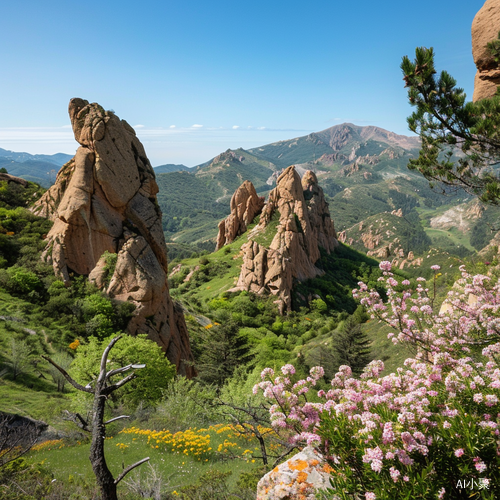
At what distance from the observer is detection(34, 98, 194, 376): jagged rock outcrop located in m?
30.8

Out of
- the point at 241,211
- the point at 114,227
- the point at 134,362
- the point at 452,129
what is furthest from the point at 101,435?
the point at 241,211

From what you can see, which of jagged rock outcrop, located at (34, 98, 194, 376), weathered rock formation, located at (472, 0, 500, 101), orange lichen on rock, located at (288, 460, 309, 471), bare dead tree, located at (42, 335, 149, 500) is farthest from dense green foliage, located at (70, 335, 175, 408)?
weathered rock formation, located at (472, 0, 500, 101)

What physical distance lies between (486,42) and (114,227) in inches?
1259

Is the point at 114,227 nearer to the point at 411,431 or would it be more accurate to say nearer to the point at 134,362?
the point at 134,362

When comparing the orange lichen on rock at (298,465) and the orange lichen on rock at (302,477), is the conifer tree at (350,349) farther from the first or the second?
the orange lichen on rock at (302,477)

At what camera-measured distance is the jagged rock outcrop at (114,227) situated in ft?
101

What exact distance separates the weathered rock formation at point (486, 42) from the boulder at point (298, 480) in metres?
14.0

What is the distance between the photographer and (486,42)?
11094mm

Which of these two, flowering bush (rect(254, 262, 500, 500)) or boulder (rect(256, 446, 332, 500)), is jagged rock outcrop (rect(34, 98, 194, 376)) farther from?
flowering bush (rect(254, 262, 500, 500))

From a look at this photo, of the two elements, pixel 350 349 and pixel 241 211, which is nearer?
→ pixel 350 349

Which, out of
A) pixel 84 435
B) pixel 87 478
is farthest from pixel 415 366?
pixel 84 435

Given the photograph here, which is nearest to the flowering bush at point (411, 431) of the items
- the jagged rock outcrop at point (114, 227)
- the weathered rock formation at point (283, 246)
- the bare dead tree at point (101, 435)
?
the bare dead tree at point (101, 435)

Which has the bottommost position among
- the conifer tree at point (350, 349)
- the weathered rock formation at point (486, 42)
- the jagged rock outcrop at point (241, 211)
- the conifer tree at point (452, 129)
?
the conifer tree at point (350, 349)

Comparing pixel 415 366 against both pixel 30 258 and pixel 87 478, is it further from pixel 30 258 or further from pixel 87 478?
pixel 30 258
